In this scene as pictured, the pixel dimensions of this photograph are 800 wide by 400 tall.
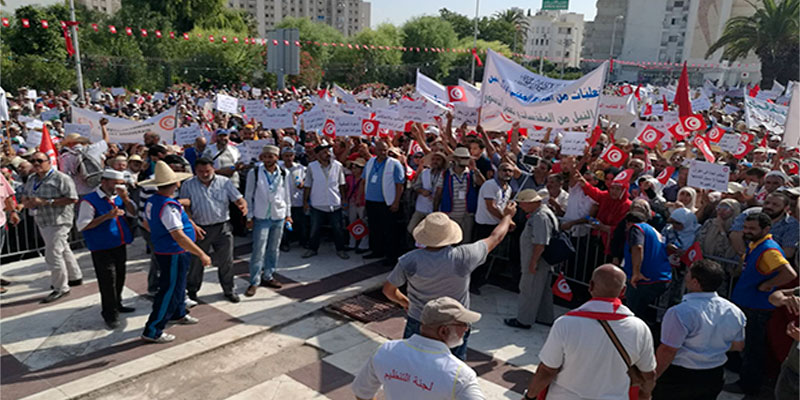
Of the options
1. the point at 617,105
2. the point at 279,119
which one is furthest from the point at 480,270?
the point at 617,105

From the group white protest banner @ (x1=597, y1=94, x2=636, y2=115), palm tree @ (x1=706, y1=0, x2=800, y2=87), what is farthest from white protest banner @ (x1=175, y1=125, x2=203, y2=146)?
palm tree @ (x1=706, y1=0, x2=800, y2=87)

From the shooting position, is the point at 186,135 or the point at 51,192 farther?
the point at 186,135

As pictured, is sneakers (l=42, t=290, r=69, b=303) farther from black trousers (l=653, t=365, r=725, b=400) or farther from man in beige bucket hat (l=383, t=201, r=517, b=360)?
black trousers (l=653, t=365, r=725, b=400)

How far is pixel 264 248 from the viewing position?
7.50 metres

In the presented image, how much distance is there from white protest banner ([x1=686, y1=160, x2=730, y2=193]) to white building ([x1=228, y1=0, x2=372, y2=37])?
143100 mm

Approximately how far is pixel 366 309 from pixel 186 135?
4.87m

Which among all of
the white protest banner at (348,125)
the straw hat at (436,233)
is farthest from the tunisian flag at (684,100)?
the straw hat at (436,233)

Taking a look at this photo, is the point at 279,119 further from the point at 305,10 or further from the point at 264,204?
the point at 305,10

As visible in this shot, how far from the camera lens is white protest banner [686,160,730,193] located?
6.85 m

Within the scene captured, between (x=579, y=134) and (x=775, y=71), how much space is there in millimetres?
50481

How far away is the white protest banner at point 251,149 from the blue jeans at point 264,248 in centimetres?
227

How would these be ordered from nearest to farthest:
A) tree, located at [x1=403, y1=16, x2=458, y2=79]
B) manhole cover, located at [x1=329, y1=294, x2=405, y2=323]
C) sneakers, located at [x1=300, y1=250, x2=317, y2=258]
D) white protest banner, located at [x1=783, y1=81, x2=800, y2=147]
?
1. manhole cover, located at [x1=329, y1=294, x2=405, y2=323]
2. white protest banner, located at [x1=783, y1=81, x2=800, y2=147]
3. sneakers, located at [x1=300, y1=250, x2=317, y2=258]
4. tree, located at [x1=403, y1=16, x2=458, y2=79]

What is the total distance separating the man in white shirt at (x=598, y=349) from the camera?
3.09 m

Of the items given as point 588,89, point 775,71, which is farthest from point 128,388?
point 775,71
